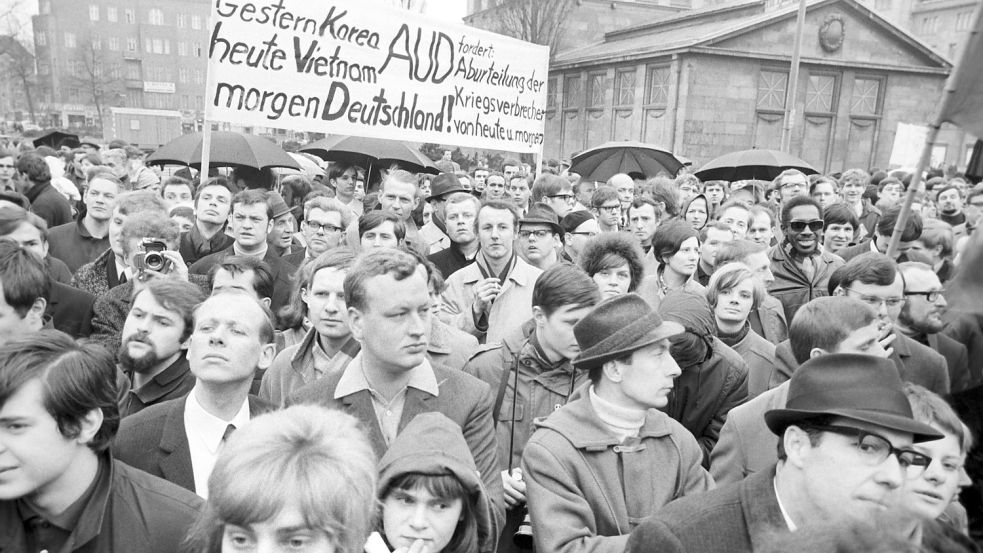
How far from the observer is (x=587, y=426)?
284cm

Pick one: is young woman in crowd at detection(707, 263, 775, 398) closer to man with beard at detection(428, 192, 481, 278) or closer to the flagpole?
man with beard at detection(428, 192, 481, 278)

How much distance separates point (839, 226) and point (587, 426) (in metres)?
5.11

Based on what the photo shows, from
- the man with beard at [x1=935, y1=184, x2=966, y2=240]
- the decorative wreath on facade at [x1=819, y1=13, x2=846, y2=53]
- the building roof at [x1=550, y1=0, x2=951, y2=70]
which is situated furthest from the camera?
the decorative wreath on facade at [x1=819, y1=13, x2=846, y2=53]

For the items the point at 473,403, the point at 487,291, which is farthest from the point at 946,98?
Result: the point at 487,291

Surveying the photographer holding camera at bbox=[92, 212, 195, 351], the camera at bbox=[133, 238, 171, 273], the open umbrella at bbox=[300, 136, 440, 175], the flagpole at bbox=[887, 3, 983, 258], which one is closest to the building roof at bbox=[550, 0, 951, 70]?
the open umbrella at bbox=[300, 136, 440, 175]

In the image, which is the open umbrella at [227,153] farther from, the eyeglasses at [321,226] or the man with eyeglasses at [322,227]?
the eyeglasses at [321,226]

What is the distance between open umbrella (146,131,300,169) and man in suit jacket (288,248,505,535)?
668 centimetres

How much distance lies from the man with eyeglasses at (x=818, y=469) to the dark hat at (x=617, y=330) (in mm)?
713

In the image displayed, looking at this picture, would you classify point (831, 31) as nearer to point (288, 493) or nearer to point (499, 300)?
point (499, 300)

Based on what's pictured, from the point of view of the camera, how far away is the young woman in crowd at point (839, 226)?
696 centimetres

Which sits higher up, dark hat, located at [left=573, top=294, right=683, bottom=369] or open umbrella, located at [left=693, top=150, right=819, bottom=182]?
open umbrella, located at [left=693, top=150, right=819, bottom=182]

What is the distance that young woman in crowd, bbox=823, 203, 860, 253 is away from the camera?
6965 millimetres

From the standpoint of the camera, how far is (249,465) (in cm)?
203

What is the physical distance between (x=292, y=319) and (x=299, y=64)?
2949 mm
